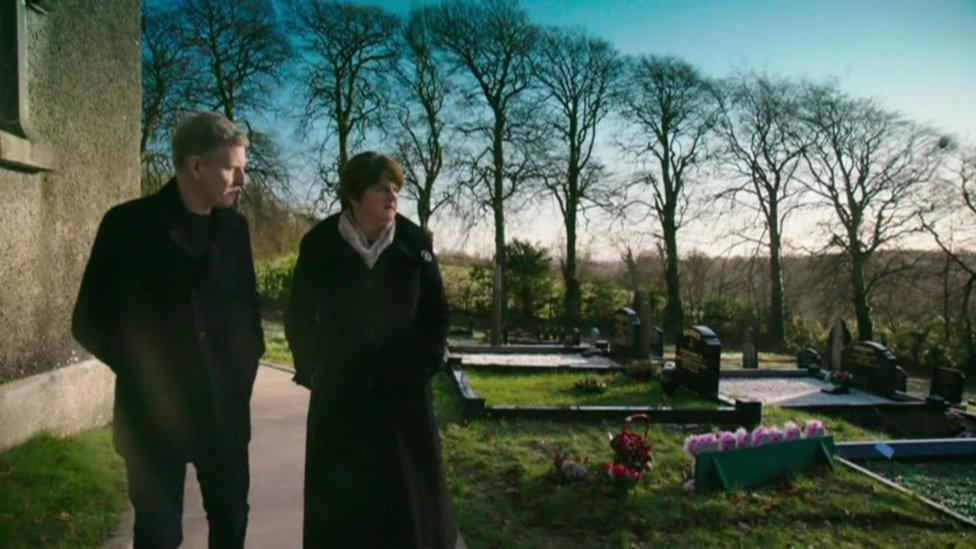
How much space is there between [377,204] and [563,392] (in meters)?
8.56

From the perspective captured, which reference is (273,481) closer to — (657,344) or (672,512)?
(672,512)

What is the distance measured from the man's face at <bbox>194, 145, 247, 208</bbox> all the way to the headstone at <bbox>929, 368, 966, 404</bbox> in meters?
12.3

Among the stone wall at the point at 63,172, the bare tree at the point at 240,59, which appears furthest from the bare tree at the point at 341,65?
the stone wall at the point at 63,172

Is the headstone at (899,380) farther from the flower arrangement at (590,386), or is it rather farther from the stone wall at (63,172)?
the stone wall at (63,172)

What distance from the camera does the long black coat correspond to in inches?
109

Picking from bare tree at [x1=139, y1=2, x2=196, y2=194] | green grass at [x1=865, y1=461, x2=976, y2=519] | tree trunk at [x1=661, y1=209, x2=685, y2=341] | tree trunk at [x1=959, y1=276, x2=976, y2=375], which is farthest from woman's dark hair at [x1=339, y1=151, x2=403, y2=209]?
tree trunk at [x1=661, y1=209, x2=685, y2=341]

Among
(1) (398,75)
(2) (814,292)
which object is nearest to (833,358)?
(2) (814,292)

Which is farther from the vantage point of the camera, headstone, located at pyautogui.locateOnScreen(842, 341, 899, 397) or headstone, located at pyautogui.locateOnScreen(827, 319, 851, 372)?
headstone, located at pyautogui.locateOnScreen(827, 319, 851, 372)

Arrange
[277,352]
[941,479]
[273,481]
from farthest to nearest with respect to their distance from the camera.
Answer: [277,352], [941,479], [273,481]

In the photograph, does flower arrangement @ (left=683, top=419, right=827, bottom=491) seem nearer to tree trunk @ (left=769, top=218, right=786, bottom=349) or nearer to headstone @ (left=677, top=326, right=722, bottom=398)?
headstone @ (left=677, top=326, right=722, bottom=398)

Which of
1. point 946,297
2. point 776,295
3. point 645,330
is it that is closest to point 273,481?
point 645,330

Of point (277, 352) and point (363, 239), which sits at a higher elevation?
point (363, 239)

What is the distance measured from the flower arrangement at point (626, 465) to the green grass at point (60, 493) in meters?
3.59

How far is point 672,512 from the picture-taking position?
16.4ft
